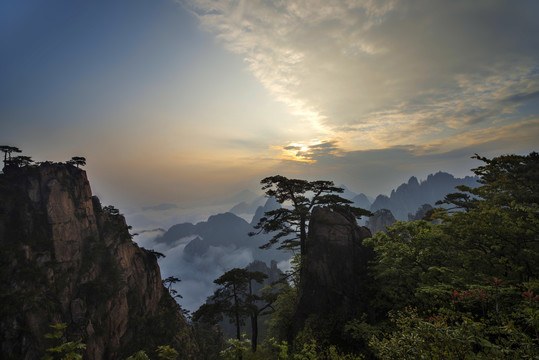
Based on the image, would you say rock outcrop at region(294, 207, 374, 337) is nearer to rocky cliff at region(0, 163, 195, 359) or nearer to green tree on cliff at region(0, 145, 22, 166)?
rocky cliff at region(0, 163, 195, 359)

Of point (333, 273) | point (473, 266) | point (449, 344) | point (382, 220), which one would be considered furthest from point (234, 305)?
point (382, 220)

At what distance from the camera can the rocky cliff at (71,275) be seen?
1209 inches

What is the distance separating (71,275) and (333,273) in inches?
1838

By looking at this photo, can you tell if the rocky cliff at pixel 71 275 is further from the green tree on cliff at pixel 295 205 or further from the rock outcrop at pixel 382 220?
the rock outcrop at pixel 382 220

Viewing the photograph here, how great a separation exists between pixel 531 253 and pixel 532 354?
301 inches

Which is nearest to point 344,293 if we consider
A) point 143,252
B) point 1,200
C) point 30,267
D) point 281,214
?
point 281,214

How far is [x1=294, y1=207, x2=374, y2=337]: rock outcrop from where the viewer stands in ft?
56.0

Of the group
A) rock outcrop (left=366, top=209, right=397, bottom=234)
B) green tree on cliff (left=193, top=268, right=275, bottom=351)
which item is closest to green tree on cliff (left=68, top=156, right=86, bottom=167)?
green tree on cliff (left=193, top=268, right=275, bottom=351)

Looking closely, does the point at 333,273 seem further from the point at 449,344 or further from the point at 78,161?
the point at 78,161

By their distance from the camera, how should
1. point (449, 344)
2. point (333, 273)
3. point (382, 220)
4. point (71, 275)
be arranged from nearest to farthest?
point (449, 344)
point (333, 273)
point (71, 275)
point (382, 220)

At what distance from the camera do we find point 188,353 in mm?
43062

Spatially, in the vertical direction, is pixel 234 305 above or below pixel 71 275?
above

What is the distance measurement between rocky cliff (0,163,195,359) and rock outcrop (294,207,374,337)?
1529 inches

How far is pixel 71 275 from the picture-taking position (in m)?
37.5
